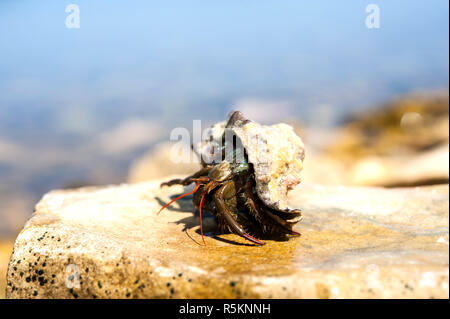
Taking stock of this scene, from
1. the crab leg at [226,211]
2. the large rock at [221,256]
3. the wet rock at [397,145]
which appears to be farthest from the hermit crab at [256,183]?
the wet rock at [397,145]

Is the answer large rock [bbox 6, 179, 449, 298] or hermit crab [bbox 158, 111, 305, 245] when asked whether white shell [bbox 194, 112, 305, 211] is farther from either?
large rock [bbox 6, 179, 449, 298]

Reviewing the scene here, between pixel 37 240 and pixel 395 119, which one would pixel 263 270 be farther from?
pixel 395 119

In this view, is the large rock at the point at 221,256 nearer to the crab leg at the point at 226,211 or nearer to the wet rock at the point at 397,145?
the crab leg at the point at 226,211

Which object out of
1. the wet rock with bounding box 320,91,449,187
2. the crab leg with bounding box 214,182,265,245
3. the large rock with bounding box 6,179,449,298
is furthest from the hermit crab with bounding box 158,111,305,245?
the wet rock with bounding box 320,91,449,187

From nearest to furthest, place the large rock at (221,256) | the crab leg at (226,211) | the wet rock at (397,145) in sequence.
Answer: the large rock at (221,256) → the crab leg at (226,211) → the wet rock at (397,145)

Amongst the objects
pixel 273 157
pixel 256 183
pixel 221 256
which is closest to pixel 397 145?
pixel 273 157
